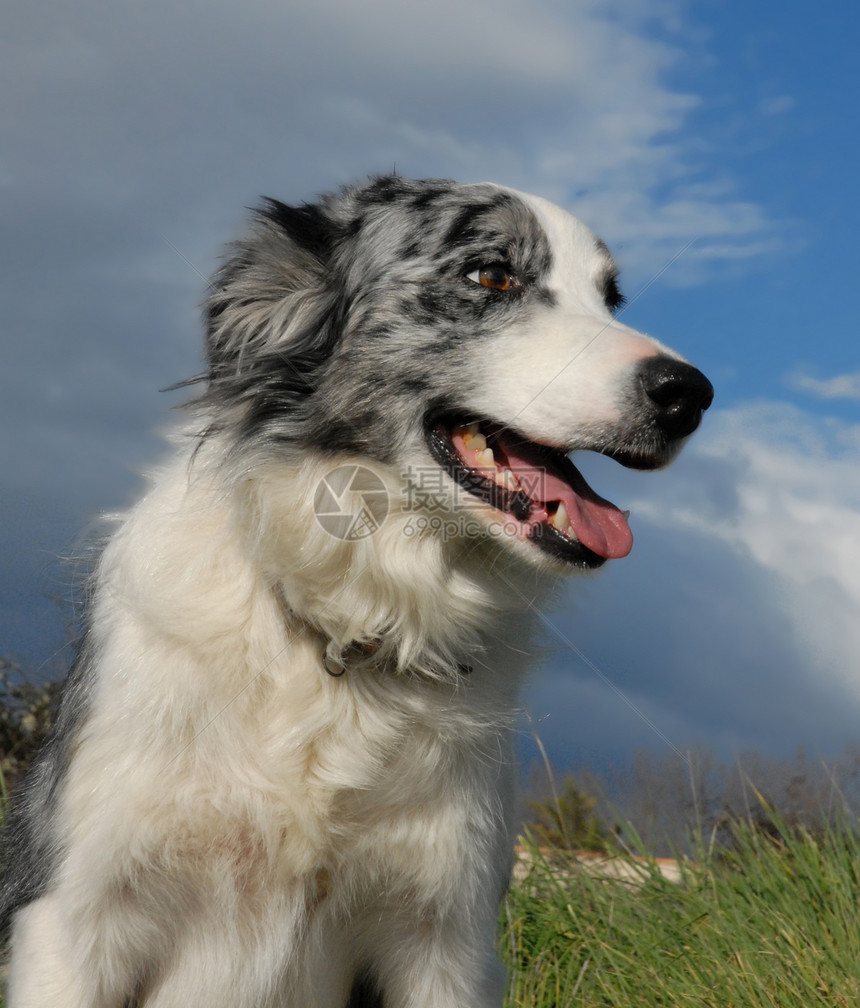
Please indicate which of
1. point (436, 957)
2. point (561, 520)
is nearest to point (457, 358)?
point (561, 520)

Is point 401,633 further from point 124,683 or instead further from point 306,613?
point 124,683

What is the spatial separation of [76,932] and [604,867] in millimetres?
→ 2990

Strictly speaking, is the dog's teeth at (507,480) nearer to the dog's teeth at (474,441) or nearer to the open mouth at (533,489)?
the open mouth at (533,489)

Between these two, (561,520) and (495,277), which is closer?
(561,520)

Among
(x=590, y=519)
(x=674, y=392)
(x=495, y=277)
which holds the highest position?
(x=495, y=277)

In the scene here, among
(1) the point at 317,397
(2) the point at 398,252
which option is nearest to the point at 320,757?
(1) the point at 317,397

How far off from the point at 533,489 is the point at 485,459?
17 centimetres

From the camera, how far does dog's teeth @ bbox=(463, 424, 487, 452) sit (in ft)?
9.36

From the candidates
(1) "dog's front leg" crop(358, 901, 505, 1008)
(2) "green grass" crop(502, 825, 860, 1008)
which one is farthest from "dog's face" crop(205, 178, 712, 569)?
(2) "green grass" crop(502, 825, 860, 1008)

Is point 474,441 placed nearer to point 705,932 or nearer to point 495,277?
point 495,277

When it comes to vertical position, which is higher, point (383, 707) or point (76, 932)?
point (383, 707)

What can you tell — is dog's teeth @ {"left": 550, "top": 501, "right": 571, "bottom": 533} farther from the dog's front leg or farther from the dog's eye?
the dog's front leg

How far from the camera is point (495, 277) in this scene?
3.01 meters

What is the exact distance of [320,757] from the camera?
2.63m
